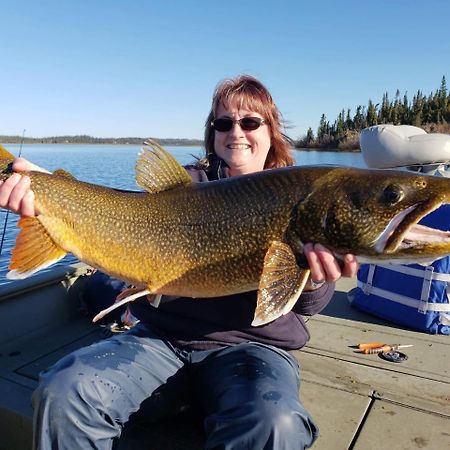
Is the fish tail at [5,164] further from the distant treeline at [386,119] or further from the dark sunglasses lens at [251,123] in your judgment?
the distant treeline at [386,119]

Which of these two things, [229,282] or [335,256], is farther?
[229,282]

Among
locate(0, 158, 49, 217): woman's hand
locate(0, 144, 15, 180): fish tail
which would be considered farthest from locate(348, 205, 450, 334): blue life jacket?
locate(0, 144, 15, 180): fish tail

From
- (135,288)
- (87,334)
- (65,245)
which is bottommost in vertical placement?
(87,334)

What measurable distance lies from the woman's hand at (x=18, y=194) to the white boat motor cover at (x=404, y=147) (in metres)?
3.88

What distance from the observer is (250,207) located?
2.77 meters

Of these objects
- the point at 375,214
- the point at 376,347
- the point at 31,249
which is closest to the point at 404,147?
the point at 376,347

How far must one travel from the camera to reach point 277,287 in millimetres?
2566

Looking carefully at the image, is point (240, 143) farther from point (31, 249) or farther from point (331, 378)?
point (331, 378)

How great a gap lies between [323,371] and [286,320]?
3.49 feet

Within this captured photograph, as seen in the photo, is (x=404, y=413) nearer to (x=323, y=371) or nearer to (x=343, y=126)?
(x=323, y=371)

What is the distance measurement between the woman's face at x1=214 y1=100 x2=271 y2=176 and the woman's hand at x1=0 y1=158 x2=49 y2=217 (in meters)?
1.48

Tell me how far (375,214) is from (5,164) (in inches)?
89.6

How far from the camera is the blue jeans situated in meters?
2.38

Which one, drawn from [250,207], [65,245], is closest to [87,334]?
[65,245]
